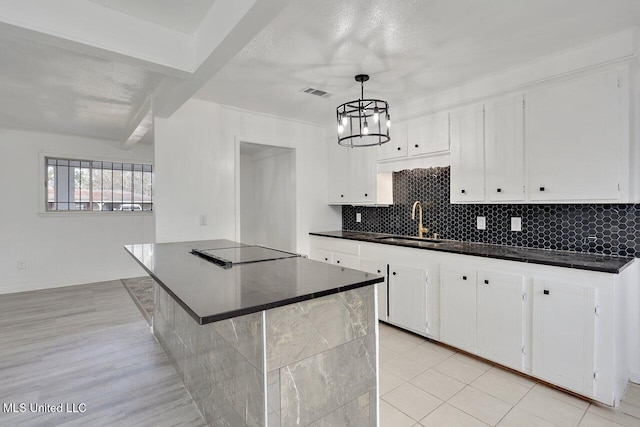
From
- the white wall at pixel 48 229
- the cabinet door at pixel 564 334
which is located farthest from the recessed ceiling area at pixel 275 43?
the white wall at pixel 48 229

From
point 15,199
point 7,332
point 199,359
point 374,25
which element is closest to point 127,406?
point 199,359

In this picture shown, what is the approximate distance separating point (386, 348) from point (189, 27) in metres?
2.99

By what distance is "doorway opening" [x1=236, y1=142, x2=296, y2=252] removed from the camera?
4.53 metres

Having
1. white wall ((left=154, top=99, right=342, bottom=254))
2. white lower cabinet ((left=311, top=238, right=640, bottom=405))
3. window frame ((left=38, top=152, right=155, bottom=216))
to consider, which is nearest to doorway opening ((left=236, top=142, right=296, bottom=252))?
white wall ((left=154, top=99, right=342, bottom=254))

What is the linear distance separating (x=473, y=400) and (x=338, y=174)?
9.98 feet

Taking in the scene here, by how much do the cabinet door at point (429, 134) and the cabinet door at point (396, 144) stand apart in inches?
2.7

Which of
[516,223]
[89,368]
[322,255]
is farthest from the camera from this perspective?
[322,255]

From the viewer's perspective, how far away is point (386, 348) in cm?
292

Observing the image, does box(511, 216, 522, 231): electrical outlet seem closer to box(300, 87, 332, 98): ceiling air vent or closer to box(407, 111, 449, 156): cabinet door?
box(407, 111, 449, 156): cabinet door

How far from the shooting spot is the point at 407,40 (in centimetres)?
225

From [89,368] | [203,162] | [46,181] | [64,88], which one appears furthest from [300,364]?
[46,181]

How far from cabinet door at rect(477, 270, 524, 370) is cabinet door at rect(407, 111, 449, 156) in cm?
135

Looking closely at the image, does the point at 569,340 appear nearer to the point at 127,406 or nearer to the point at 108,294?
the point at 127,406

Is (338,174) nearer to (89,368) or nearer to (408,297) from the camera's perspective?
(408,297)
